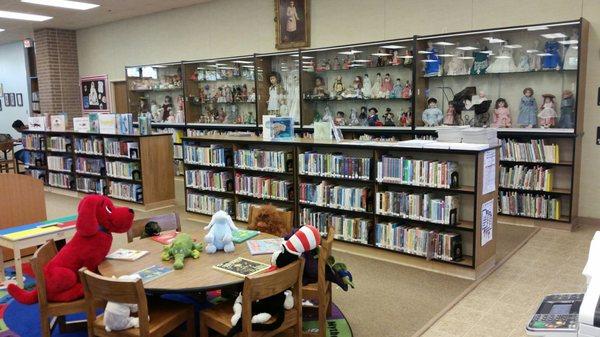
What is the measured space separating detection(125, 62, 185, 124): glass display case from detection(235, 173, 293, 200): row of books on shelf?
14.6 feet

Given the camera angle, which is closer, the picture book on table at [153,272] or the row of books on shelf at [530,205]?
the picture book on table at [153,272]

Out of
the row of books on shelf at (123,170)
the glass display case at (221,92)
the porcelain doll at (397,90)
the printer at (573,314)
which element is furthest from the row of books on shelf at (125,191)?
the printer at (573,314)

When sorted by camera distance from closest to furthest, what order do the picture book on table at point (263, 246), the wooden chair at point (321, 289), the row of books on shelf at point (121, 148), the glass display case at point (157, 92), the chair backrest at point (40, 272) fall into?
the chair backrest at point (40, 272) < the wooden chair at point (321, 289) < the picture book on table at point (263, 246) < the row of books on shelf at point (121, 148) < the glass display case at point (157, 92)

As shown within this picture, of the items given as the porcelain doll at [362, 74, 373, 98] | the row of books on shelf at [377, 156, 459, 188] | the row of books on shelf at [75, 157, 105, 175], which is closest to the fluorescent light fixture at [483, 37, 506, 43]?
the porcelain doll at [362, 74, 373, 98]

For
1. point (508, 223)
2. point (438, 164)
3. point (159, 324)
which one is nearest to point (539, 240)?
point (508, 223)

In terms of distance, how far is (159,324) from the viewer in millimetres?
2811

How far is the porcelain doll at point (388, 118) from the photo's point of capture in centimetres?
746

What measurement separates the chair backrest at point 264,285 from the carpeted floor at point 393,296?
1.09 m

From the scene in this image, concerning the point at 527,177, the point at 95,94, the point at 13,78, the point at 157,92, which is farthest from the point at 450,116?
the point at 13,78

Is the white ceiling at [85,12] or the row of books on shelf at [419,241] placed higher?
the white ceiling at [85,12]

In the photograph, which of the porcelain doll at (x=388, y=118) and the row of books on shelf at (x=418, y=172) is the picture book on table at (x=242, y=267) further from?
the porcelain doll at (x=388, y=118)

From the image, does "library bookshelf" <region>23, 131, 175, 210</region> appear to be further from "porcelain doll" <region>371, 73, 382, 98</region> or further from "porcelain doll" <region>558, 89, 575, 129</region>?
"porcelain doll" <region>558, 89, 575, 129</region>

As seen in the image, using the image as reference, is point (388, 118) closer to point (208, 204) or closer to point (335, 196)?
point (335, 196)

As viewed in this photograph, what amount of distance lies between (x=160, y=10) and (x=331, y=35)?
4.52m
